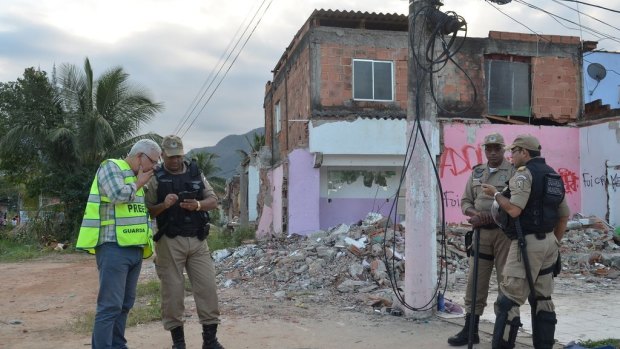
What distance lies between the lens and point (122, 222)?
420cm

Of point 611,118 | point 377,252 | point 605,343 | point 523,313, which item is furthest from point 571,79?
point 605,343

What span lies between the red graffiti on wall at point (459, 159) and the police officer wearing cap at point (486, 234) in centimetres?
1058

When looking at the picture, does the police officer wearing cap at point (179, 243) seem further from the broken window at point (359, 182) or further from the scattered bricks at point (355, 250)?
the broken window at point (359, 182)

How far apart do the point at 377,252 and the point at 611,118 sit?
30.7 ft

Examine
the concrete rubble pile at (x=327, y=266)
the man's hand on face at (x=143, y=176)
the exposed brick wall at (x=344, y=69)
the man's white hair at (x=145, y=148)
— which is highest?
the exposed brick wall at (x=344, y=69)

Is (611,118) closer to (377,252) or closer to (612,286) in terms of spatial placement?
(612,286)

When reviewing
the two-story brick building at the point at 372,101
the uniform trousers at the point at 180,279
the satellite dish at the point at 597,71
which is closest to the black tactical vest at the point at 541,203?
the uniform trousers at the point at 180,279

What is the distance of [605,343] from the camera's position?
476 centimetres

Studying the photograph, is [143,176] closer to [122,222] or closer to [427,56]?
[122,222]

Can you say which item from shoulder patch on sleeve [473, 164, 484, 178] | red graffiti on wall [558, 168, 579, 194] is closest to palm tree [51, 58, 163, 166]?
red graffiti on wall [558, 168, 579, 194]

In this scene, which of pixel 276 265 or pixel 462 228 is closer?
pixel 276 265

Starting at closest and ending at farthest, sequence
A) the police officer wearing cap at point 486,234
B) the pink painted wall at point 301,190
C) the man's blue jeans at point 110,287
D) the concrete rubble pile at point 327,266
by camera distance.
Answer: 1. the man's blue jeans at point 110,287
2. the police officer wearing cap at point 486,234
3. the concrete rubble pile at point 327,266
4. the pink painted wall at point 301,190

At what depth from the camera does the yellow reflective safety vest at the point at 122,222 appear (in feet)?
13.5

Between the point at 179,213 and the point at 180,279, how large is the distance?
0.55 meters
